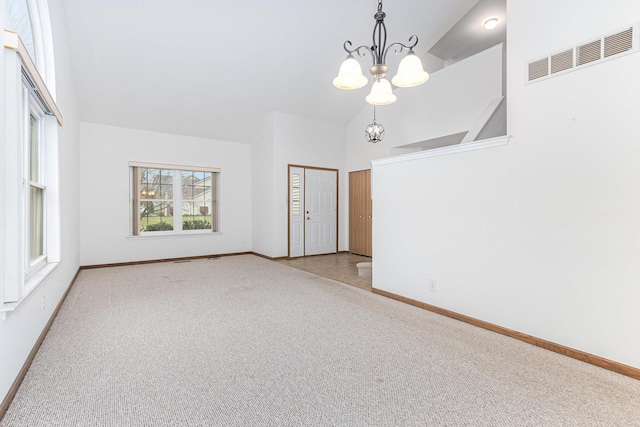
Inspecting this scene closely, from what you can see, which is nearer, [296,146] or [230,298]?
[230,298]

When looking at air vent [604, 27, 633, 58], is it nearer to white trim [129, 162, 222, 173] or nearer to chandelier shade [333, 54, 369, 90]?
chandelier shade [333, 54, 369, 90]

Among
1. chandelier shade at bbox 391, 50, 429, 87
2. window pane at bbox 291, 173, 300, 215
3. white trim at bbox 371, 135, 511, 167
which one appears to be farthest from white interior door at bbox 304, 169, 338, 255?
chandelier shade at bbox 391, 50, 429, 87

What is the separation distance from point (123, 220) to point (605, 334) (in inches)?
271

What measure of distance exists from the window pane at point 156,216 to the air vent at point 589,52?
668cm

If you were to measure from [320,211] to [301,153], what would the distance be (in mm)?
1398

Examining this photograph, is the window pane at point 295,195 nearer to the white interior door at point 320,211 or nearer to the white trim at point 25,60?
the white interior door at point 320,211

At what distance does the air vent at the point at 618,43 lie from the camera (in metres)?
2.10

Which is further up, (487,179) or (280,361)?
(487,179)

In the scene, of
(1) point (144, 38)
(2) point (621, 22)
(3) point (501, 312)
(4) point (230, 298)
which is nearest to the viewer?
(2) point (621, 22)

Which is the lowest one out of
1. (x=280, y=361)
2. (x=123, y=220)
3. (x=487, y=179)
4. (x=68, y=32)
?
(x=280, y=361)

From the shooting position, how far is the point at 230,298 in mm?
3791

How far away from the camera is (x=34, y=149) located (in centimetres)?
281

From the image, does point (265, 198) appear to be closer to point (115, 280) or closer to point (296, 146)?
point (296, 146)

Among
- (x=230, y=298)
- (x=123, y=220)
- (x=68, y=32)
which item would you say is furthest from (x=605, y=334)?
(x=123, y=220)
